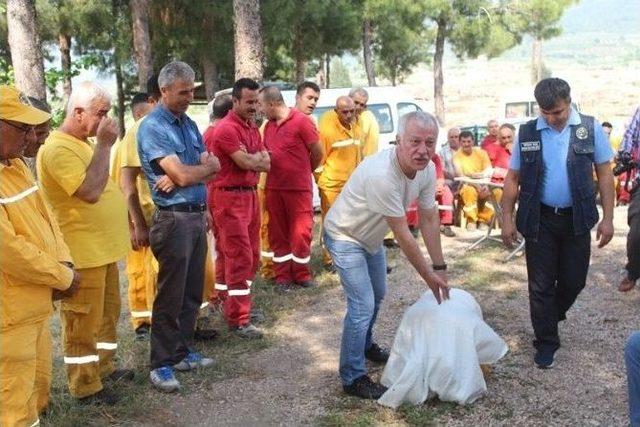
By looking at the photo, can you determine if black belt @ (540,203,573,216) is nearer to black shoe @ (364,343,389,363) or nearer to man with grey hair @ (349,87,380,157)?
black shoe @ (364,343,389,363)

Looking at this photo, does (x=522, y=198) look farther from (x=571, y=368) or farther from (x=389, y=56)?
(x=389, y=56)

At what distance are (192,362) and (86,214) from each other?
1360 millimetres

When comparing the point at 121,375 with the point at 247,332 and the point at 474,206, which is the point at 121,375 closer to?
the point at 247,332

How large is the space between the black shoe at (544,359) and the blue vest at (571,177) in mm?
748

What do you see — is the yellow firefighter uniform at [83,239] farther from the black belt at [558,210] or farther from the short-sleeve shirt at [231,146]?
the black belt at [558,210]

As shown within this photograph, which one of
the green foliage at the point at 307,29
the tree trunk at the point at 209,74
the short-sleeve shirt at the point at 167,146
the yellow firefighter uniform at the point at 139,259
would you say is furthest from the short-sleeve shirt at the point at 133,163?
the tree trunk at the point at 209,74

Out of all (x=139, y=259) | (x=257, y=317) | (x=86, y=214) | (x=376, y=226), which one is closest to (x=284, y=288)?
(x=257, y=317)

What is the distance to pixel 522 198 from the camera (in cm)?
446

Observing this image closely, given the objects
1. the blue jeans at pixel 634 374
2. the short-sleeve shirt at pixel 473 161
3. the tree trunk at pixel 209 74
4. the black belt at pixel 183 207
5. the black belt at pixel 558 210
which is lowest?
the blue jeans at pixel 634 374

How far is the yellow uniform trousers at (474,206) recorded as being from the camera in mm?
9406

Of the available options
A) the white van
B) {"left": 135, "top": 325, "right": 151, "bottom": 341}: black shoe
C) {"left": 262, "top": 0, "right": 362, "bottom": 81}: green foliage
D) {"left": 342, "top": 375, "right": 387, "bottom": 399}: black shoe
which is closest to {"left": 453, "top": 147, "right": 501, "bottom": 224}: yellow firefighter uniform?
the white van

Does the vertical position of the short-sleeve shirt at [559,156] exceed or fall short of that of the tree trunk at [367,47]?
it falls short

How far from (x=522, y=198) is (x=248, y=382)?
2.13 m

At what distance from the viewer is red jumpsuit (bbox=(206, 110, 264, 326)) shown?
5.19m
